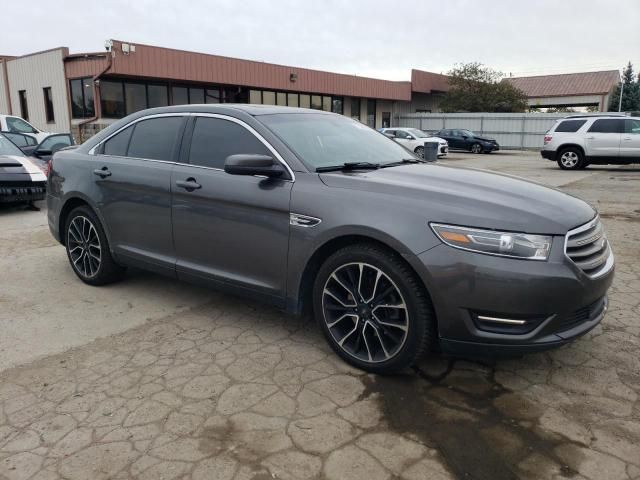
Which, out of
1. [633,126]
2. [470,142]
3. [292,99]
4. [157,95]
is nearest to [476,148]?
[470,142]

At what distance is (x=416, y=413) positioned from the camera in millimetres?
2762

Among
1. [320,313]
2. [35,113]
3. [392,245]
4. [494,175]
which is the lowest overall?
[320,313]

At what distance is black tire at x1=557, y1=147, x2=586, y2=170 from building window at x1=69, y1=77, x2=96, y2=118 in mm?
17700

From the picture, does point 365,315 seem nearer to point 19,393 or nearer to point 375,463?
point 375,463

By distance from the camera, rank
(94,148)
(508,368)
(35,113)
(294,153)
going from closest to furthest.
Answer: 1. (508,368)
2. (294,153)
3. (94,148)
4. (35,113)

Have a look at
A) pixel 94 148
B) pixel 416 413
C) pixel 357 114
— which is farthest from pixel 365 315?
pixel 357 114

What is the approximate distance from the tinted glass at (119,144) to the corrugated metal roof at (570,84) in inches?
1939

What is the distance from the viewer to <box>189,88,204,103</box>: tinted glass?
24.3 meters

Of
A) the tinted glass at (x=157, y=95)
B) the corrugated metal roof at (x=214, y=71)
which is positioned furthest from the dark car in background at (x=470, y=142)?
the tinted glass at (x=157, y=95)

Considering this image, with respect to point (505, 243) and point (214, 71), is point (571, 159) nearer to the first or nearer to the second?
point (214, 71)

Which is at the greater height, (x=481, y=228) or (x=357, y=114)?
(x=357, y=114)

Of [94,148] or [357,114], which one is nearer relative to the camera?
[94,148]

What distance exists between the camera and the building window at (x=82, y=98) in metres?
21.0

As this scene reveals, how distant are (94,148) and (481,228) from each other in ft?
12.0
